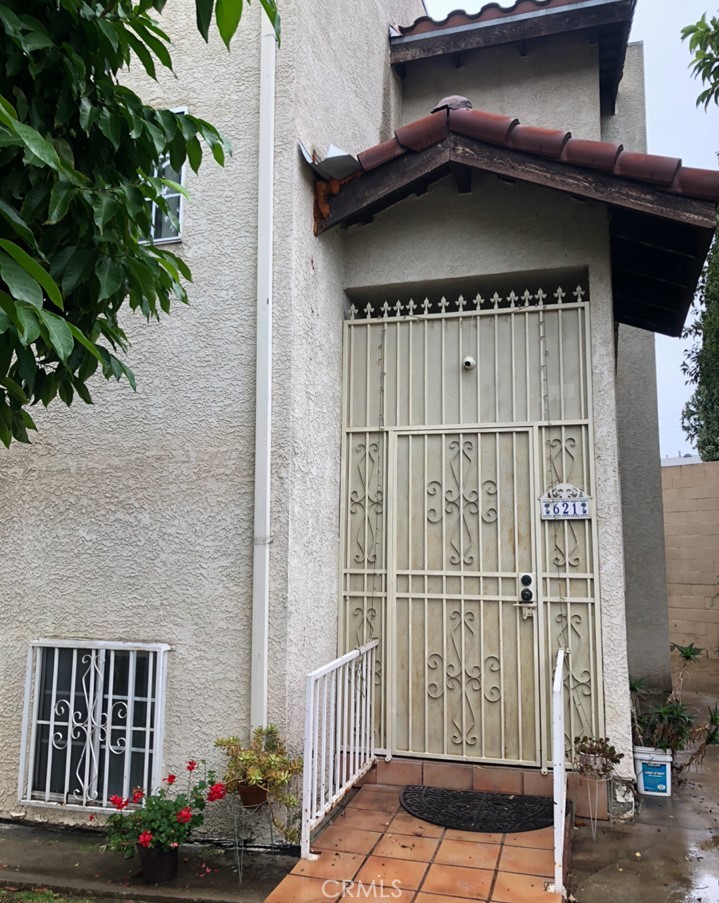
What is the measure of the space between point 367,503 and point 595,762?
2.61 meters

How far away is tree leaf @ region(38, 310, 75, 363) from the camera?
2127 mm

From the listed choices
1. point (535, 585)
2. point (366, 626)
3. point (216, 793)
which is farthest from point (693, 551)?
point (216, 793)

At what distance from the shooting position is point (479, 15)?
814cm

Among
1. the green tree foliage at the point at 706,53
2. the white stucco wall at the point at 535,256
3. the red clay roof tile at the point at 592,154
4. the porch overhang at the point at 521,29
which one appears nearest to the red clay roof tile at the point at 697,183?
the red clay roof tile at the point at 592,154

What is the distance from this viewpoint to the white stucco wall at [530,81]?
8.07m

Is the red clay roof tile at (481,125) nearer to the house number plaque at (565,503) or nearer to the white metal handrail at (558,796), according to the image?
the house number plaque at (565,503)

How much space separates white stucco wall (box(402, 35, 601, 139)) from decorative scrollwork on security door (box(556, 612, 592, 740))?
5.52 meters

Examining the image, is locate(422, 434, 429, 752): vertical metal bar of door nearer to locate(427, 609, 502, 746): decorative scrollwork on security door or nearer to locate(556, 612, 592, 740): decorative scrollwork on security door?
locate(427, 609, 502, 746): decorative scrollwork on security door

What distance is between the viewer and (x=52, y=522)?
5.71m

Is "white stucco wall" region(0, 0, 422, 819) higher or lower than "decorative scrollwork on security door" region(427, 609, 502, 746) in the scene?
higher

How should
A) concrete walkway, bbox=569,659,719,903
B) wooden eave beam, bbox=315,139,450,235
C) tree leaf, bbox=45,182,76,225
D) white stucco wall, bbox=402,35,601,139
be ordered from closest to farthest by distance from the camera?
tree leaf, bbox=45,182,76,225 → concrete walkway, bbox=569,659,719,903 → wooden eave beam, bbox=315,139,450,235 → white stucco wall, bbox=402,35,601,139

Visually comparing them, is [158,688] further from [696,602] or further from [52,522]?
[696,602]

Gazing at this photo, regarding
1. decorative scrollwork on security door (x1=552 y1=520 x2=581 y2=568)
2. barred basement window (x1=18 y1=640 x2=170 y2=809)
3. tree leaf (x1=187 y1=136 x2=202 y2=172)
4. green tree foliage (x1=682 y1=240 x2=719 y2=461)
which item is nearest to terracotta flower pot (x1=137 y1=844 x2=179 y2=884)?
barred basement window (x1=18 y1=640 x2=170 y2=809)

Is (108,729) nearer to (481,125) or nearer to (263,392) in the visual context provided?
(263,392)
